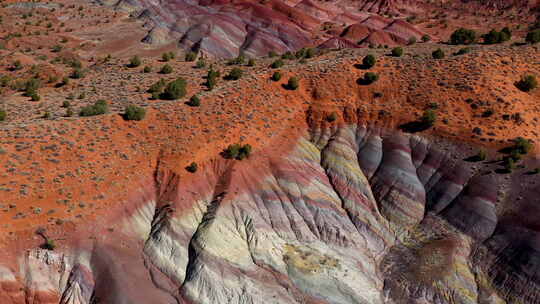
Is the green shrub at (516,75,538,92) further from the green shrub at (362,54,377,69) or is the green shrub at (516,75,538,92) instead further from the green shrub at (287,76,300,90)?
the green shrub at (287,76,300,90)

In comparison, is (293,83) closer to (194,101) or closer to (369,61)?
(369,61)

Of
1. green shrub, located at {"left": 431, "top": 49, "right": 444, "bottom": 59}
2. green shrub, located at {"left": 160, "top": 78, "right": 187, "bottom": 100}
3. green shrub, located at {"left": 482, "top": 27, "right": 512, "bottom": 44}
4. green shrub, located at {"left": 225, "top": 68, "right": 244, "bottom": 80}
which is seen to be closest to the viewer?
green shrub, located at {"left": 160, "top": 78, "right": 187, "bottom": 100}

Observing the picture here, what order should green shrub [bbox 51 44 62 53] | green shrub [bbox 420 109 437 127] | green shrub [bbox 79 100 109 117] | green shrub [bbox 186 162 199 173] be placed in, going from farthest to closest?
green shrub [bbox 51 44 62 53] < green shrub [bbox 420 109 437 127] < green shrub [bbox 79 100 109 117] < green shrub [bbox 186 162 199 173]

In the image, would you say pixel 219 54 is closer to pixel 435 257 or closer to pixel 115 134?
pixel 115 134

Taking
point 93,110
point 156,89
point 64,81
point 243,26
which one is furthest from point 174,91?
point 243,26

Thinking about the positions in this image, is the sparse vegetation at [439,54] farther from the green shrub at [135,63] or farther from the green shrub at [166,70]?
the green shrub at [135,63]

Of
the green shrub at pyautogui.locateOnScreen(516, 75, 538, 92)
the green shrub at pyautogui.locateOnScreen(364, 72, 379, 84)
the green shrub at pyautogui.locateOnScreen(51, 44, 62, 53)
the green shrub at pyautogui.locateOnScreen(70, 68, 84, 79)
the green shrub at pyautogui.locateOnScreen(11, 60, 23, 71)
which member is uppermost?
the green shrub at pyautogui.locateOnScreen(516, 75, 538, 92)

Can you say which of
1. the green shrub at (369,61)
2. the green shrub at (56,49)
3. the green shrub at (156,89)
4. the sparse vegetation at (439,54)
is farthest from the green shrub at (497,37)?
the green shrub at (56,49)

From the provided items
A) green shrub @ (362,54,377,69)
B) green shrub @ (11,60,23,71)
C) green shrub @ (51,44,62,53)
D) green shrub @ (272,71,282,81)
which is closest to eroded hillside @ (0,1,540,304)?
green shrub @ (272,71,282,81)
